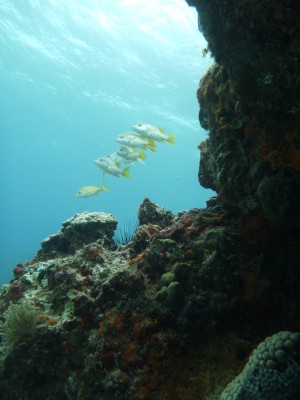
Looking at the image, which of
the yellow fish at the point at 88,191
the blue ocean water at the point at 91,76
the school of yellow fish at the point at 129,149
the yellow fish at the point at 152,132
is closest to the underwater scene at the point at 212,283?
the yellow fish at the point at 152,132

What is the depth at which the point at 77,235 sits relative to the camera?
815 cm

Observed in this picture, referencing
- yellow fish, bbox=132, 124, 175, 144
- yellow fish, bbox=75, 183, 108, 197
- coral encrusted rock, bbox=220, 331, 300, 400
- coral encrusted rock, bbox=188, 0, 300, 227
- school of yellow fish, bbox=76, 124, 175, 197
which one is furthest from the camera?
yellow fish, bbox=75, 183, 108, 197

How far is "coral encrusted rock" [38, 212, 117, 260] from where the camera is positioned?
8141mm

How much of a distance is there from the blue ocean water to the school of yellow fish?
2.73m

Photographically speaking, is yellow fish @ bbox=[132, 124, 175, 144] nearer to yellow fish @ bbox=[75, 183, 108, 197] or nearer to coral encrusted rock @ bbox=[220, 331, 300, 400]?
yellow fish @ bbox=[75, 183, 108, 197]

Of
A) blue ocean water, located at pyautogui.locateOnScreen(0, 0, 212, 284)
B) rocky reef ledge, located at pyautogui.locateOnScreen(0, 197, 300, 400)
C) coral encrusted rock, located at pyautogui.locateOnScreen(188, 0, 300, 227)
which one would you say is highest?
blue ocean water, located at pyautogui.locateOnScreen(0, 0, 212, 284)

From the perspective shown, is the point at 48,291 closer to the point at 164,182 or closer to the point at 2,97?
the point at 2,97

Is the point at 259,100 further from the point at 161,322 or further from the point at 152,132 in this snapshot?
the point at 152,132

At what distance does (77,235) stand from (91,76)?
112 ft

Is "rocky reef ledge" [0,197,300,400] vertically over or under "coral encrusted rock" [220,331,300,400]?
over

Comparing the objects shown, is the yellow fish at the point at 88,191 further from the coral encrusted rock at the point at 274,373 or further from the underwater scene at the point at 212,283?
the coral encrusted rock at the point at 274,373

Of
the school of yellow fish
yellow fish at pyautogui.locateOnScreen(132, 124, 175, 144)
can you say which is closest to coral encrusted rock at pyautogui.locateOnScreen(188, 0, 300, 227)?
yellow fish at pyautogui.locateOnScreen(132, 124, 175, 144)

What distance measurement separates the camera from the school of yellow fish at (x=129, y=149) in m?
9.23

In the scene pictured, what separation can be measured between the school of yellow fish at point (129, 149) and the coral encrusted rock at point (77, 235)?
2550 millimetres
